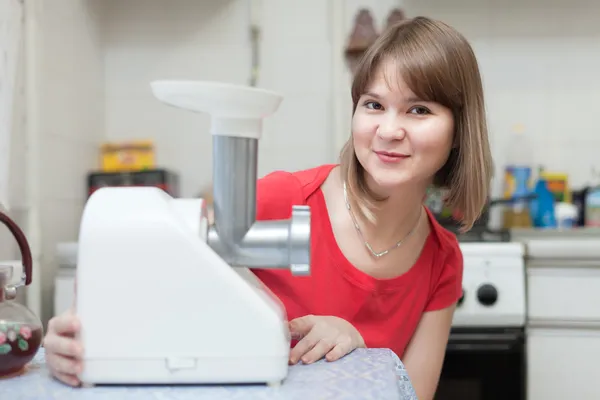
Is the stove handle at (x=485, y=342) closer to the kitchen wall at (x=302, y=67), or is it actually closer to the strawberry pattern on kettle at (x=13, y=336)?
the kitchen wall at (x=302, y=67)

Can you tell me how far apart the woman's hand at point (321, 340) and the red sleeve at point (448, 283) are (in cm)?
39

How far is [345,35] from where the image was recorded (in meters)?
2.41

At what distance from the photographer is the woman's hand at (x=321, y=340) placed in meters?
0.63

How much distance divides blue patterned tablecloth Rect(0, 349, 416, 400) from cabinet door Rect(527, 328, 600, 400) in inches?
55.0

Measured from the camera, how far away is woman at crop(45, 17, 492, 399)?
870 mm

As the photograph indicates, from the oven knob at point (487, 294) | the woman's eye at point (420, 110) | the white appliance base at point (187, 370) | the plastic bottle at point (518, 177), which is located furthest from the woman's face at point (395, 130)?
the plastic bottle at point (518, 177)

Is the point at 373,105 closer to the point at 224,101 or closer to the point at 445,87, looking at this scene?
the point at 445,87

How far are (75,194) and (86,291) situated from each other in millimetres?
1747

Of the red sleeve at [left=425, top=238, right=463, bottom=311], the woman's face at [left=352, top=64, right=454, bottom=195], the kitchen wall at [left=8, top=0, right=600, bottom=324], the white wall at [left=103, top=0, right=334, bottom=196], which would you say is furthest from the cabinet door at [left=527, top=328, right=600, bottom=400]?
the woman's face at [left=352, top=64, right=454, bottom=195]

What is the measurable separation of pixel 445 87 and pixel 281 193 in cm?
32

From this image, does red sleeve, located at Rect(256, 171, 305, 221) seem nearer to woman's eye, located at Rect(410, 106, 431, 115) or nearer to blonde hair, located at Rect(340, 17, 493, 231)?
blonde hair, located at Rect(340, 17, 493, 231)

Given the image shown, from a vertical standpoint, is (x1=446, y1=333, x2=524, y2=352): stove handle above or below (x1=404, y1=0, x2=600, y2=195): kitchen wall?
below

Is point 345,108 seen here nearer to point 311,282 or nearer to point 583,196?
point 583,196

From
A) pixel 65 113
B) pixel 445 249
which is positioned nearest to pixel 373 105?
pixel 445 249
